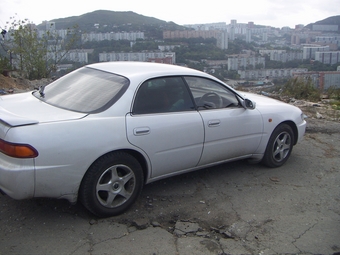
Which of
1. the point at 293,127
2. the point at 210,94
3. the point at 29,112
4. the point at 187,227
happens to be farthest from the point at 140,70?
the point at 293,127

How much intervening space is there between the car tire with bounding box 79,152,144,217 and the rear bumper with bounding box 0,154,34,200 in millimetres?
502

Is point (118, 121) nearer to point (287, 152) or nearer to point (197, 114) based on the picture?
point (197, 114)

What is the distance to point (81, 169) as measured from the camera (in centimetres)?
354

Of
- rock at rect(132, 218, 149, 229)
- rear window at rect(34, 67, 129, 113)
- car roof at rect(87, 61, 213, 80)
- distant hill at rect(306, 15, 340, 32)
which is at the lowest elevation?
rock at rect(132, 218, 149, 229)

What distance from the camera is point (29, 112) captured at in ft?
12.5

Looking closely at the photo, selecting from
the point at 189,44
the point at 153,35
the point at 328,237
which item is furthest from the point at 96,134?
the point at 153,35

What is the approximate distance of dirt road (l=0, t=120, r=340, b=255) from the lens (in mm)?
3438

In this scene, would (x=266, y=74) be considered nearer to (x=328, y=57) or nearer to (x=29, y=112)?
(x=328, y=57)

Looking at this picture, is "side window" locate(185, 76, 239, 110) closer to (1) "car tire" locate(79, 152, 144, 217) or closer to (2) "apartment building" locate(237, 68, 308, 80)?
(1) "car tire" locate(79, 152, 144, 217)

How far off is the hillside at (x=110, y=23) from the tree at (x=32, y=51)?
550cm

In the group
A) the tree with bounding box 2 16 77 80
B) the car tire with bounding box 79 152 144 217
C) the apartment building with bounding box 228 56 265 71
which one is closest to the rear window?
the car tire with bounding box 79 152 144 217

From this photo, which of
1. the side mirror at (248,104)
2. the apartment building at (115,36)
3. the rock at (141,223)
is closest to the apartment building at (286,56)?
the apartment building at (115,36)

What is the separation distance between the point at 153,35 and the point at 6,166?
1826 cm

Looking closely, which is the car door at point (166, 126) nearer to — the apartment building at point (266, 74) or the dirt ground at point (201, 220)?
the dirt ground at point (201, 220)
